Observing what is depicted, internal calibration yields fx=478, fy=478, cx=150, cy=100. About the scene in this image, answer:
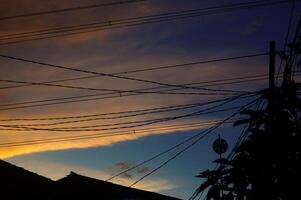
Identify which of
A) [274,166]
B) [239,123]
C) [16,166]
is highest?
[16,166]

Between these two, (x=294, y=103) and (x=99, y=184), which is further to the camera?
(x=99, y=184)

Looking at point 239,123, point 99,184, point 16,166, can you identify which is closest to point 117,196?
point 99,184

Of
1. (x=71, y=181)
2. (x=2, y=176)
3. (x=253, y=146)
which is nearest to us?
(x=253, y=146)

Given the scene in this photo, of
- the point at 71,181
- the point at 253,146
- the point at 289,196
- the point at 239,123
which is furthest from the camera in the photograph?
the point at 71,181

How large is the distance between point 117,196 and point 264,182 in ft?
47.6

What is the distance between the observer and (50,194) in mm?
14641

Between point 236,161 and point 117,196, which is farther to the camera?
point 117,196

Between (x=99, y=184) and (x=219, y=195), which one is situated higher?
(x=99, y=184)

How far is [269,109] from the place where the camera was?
4.44 m

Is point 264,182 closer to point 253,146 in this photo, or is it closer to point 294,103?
point 253,146

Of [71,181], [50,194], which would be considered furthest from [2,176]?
[71,181]

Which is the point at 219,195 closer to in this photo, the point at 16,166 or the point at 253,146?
the point at 253,146

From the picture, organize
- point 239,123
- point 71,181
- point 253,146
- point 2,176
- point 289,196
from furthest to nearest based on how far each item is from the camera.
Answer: point 71,181
point 2,176
point 239,123
point 253,146
point 289,196

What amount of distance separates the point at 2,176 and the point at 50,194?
5.09 ft
